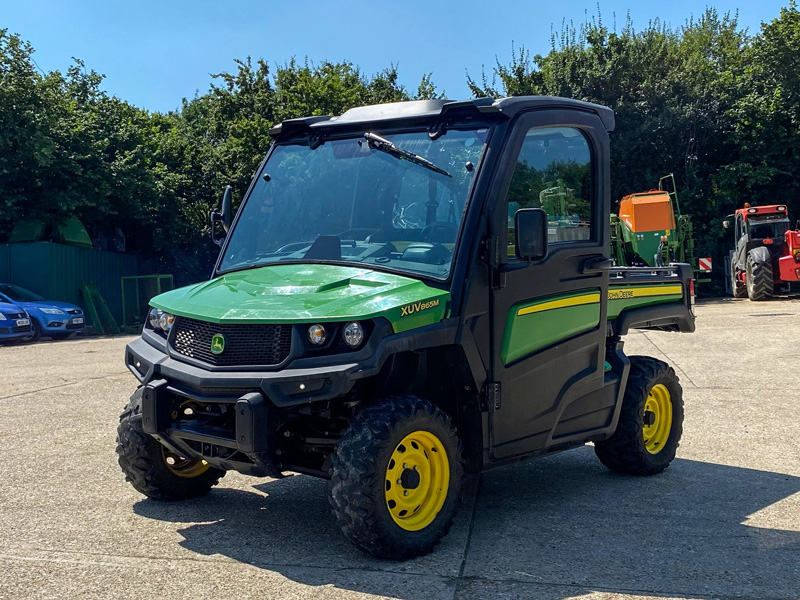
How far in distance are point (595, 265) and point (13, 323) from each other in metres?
17.5

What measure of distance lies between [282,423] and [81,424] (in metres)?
4.72

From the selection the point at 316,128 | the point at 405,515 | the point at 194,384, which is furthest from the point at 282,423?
the point at 316,128

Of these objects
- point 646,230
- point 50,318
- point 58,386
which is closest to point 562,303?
point 58,386

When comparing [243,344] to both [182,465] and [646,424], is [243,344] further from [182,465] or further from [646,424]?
[646,424]

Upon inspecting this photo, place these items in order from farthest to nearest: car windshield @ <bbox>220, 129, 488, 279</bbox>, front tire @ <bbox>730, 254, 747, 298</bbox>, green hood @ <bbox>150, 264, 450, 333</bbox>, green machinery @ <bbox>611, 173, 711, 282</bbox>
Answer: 1. front tire @ <bbox>730, 254, 747, 298</bbox>
2. green machinery @ <bbox>611, 173, 711, 282</bbox>
3. car windshield @ <bbox>220, 129, 488, 279</bbox>
4. green hood @ <bbox>150, 264, 450, 333</bbox>

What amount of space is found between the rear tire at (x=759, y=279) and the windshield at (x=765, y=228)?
2.63ft

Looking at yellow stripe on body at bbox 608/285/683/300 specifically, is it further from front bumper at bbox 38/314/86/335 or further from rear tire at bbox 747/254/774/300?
rear tire at bbox 747/254/774/300

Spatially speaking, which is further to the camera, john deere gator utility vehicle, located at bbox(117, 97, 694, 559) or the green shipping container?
the green shipping container

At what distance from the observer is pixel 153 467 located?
5527mm

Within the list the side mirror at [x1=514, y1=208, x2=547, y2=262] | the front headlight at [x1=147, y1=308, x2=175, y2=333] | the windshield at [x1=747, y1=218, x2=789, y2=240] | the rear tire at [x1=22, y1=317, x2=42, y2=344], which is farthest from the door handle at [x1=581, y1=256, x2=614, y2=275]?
the windshield at [x1=747, y1=218, x2=789, y2=240]

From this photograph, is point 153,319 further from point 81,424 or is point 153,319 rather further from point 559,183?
point 81,424

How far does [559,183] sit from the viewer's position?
5.69 metres

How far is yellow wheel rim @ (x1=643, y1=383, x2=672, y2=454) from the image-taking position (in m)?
6.78

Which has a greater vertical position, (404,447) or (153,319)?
(153,319)
